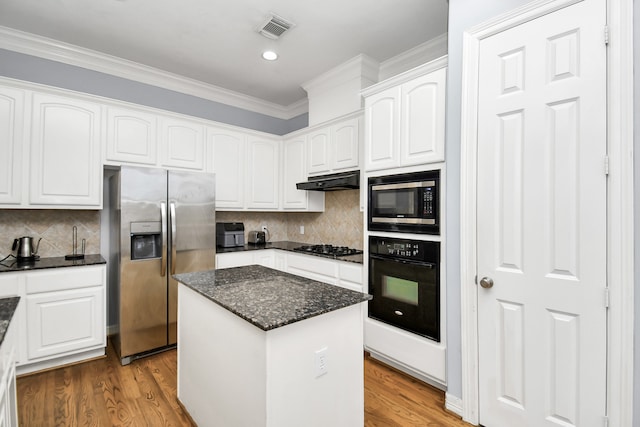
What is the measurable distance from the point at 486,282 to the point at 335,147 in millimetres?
2170

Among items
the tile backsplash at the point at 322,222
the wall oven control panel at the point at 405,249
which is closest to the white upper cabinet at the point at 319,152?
the tile backsplash at the point at 322,222

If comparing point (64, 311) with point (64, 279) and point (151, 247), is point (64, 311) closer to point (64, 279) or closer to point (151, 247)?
point (64, 279)

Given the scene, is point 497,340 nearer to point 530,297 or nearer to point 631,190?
point 530,297

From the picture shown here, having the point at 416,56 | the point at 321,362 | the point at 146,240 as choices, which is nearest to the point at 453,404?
the point at 321,362

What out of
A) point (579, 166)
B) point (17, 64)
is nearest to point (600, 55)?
point (579, 166)

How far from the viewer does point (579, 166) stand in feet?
5.16

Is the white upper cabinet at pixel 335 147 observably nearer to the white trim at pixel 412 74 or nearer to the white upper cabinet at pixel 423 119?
the white trim at pixel 412 74

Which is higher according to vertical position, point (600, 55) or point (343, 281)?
point (600, 55)

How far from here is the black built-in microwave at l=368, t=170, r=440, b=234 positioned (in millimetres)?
2266

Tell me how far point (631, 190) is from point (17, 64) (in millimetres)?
4718

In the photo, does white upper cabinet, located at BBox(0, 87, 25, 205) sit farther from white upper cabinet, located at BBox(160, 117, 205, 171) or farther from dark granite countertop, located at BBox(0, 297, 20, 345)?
dark granite countertop, located at BBox(0, 297, 20, 345)

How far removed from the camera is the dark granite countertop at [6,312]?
115 cm

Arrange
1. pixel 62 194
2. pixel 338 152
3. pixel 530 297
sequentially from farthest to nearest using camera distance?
1. pixel 338 152
2. pixel 62 194
3. pixel 530 297

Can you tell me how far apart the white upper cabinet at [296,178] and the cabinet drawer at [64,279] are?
7.34 ft
